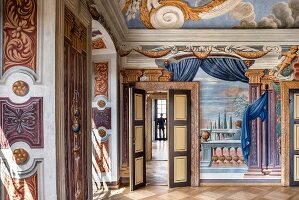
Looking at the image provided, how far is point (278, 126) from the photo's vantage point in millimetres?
6547

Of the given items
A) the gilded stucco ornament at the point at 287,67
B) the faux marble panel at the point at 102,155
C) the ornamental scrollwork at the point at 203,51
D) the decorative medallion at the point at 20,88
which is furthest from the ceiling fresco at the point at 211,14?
the decorative medallion at the point at 20,88

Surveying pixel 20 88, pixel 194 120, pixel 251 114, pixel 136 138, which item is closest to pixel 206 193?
pixel 194 120

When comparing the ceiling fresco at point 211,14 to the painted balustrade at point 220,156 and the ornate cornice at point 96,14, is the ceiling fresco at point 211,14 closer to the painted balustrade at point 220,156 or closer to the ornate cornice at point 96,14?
the ornate cornice at point 96,14

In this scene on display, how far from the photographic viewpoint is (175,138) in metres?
6.46

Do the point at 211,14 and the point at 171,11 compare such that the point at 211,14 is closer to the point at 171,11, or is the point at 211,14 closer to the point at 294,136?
the point at 171,11

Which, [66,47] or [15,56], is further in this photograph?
[66,47]

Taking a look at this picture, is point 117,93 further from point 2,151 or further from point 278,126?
point 2,151

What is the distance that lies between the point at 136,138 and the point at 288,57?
3.67 m

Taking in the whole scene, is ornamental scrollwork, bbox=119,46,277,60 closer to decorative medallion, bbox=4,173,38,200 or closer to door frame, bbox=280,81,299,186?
door frame, bbox=280,81,299,186

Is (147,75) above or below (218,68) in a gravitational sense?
below

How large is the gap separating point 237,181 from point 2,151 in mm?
5362

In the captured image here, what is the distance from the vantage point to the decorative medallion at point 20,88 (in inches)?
95.7

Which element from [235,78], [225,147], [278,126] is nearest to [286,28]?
[235,78]

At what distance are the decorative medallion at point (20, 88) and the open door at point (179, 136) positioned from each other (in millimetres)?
4166
